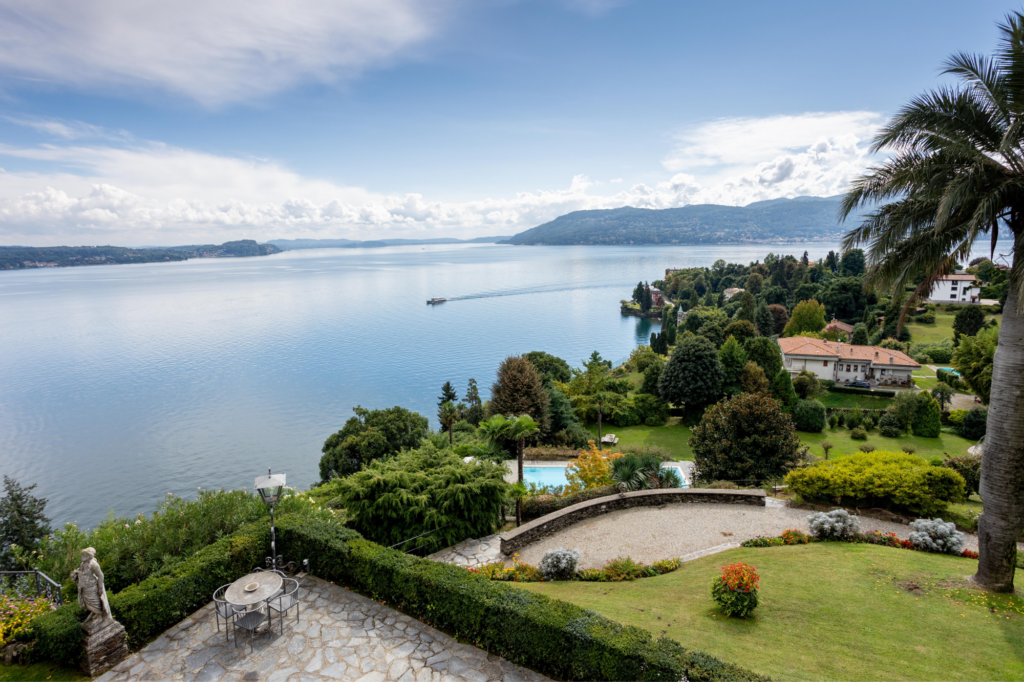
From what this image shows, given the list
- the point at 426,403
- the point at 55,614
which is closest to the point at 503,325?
the point at 426,403

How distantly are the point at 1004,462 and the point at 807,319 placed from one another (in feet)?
208

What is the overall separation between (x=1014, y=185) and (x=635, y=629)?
8155 mm

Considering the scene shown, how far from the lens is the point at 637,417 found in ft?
128

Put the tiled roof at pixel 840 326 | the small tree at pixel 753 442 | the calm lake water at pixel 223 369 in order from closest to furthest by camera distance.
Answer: the small tree at pixel 753 442 → the calm lake water at pixel 223 369 → the tiled roof at pixel 840 326

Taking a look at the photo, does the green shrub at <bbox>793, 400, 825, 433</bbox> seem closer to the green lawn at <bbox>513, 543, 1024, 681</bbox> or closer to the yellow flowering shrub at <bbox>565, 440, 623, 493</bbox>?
the yellow flowering shrub at <bbox>565, 440, 623, 493</bbox>

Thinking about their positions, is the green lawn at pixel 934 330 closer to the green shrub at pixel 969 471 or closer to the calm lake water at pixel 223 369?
the calm lake water at pixel 223 369

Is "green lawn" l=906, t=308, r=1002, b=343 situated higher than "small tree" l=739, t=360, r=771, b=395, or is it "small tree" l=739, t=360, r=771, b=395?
"green lawn" l=906, t=308, r=1002, b=343

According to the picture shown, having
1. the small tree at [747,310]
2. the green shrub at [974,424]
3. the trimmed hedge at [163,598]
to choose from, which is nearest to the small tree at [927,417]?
the green shrub at [974,424]

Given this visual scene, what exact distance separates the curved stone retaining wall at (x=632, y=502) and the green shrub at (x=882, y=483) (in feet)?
5.03

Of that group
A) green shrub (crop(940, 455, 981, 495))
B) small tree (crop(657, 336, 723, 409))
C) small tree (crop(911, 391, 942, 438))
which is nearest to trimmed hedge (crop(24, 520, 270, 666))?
green shrub (crop(940, 455, 981, 495))

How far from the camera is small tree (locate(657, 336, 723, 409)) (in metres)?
37.7

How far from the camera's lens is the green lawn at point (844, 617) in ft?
22.0

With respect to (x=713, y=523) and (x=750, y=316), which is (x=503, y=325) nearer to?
(x=750, y=316)

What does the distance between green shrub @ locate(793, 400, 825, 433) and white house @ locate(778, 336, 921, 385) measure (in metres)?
11.9
